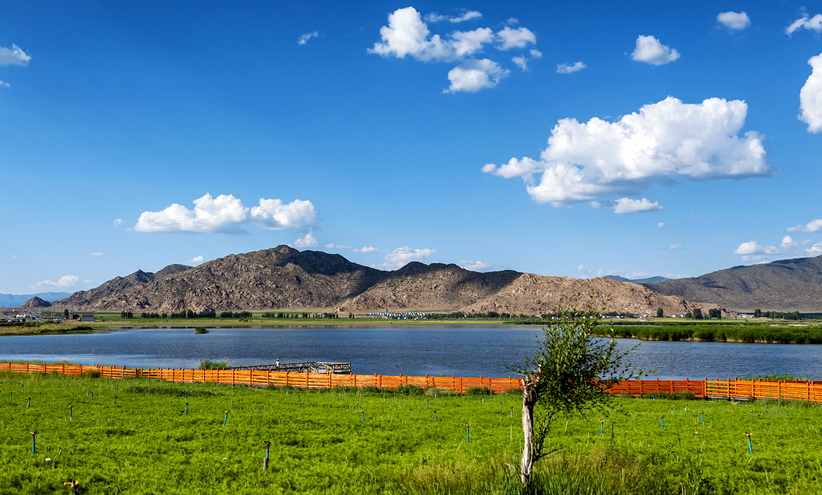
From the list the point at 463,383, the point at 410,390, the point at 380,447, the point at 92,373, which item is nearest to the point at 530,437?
the point at 380,447

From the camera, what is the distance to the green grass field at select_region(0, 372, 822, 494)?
46.7ft

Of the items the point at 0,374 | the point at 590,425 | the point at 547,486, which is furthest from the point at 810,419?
the point at 0,374

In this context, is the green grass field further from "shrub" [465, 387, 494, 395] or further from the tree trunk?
"shrub" [465, 387, 494, 395]

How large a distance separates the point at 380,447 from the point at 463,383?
62.7 ft

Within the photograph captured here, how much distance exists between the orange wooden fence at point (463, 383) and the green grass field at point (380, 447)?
306 cm

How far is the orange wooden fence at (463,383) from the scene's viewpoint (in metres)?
34.7

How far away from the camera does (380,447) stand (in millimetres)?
19609

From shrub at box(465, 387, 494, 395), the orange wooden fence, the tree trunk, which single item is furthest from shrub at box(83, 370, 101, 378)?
the tree trunk

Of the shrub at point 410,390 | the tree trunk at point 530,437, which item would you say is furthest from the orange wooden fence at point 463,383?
the tree trunk at point 530,437

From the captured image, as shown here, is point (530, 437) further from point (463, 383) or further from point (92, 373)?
point (92, 373)

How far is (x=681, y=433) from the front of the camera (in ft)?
73.7

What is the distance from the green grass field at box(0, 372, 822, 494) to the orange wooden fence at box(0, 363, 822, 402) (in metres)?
3.06

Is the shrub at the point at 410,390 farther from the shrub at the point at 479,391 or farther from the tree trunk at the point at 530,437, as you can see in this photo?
the tree trunk at the point at 530,437

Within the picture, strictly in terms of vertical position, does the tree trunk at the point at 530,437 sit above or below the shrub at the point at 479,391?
above
